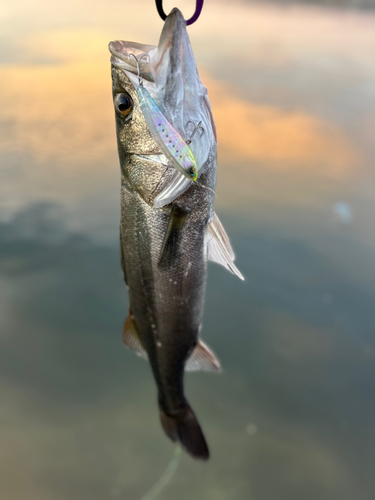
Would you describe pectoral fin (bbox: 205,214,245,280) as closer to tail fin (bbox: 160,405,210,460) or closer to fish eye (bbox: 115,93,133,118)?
fish eye (bbox: 115,93,133,118)

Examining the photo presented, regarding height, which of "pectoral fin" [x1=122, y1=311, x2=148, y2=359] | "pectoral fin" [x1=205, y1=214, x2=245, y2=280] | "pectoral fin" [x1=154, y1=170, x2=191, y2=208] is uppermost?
"pectoral fin" [x1=154, y1=170, x2=191, y2=208]

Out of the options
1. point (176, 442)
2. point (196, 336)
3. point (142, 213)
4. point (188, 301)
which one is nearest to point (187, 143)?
point (142, 213)

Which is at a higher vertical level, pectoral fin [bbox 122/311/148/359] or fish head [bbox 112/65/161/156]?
fish head [bbox 112/65/161/156]

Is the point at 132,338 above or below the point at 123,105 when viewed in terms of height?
below

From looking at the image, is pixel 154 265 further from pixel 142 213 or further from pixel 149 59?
pixel 149 59

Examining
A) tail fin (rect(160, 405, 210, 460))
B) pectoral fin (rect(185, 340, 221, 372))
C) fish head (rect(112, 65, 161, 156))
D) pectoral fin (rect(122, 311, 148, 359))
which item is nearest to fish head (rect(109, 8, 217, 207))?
fish head (rect(112, 65, 161, 156))

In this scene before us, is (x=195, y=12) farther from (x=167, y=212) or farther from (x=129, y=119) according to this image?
(x=167, y=212)

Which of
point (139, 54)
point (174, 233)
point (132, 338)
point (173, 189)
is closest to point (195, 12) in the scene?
point (139, 54)
